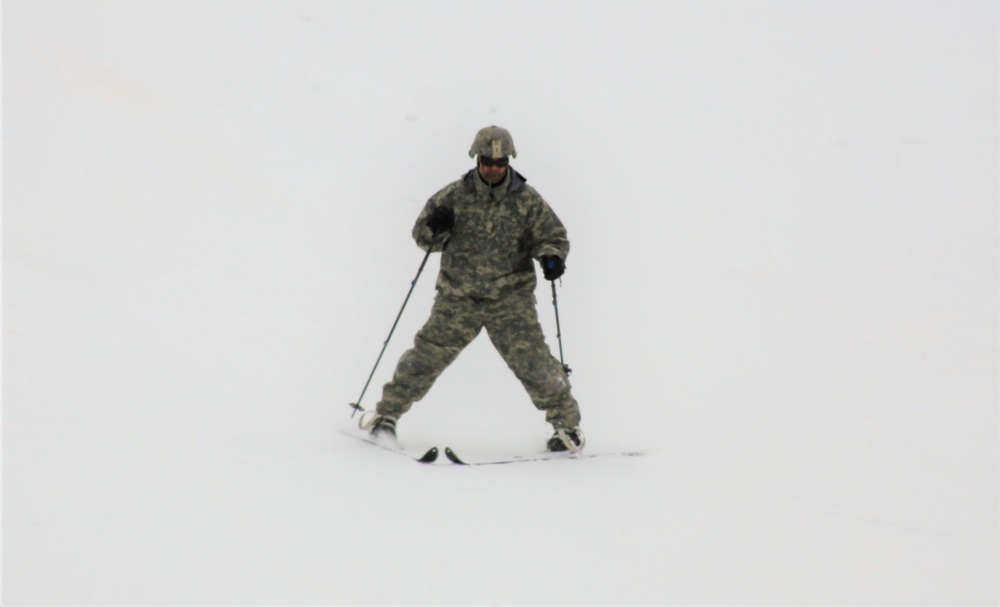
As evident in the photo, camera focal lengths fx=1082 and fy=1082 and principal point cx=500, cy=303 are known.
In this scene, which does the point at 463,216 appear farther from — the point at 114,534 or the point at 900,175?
the point at 900,175

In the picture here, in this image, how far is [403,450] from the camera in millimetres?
5645

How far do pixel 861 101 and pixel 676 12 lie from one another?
2908 millimetres

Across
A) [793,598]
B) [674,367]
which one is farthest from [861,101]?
[793,598]

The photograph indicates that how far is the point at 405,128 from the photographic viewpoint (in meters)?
11.6

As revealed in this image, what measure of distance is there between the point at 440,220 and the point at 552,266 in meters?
0.61

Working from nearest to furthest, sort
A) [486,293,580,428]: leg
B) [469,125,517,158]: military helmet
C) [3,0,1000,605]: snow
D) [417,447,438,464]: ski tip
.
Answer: [3,0,1000,605]: snow → [469,125,517,158]: military helmet → [417,447,438,464]: ski tip → [486,293,580,428]: leg

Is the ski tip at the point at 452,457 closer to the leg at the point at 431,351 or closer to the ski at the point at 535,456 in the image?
the ski at the point at 535,456

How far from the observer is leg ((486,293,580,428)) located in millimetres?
5590

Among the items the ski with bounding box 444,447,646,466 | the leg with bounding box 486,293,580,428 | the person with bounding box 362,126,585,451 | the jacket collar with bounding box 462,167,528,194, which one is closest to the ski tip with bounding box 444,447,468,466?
the ski with bounding box 444,447,646,466

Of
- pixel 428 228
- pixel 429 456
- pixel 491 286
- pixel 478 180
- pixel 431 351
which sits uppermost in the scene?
pixel 478 180

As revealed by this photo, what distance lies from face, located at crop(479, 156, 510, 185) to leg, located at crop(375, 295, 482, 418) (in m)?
0.66

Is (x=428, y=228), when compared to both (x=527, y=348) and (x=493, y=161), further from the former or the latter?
(x=527, y=348)

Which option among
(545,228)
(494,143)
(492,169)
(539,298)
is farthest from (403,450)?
(539,298)

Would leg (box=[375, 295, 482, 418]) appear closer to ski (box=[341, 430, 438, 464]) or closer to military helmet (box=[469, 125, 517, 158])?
ski (box=[341, 430, 438, 464])
